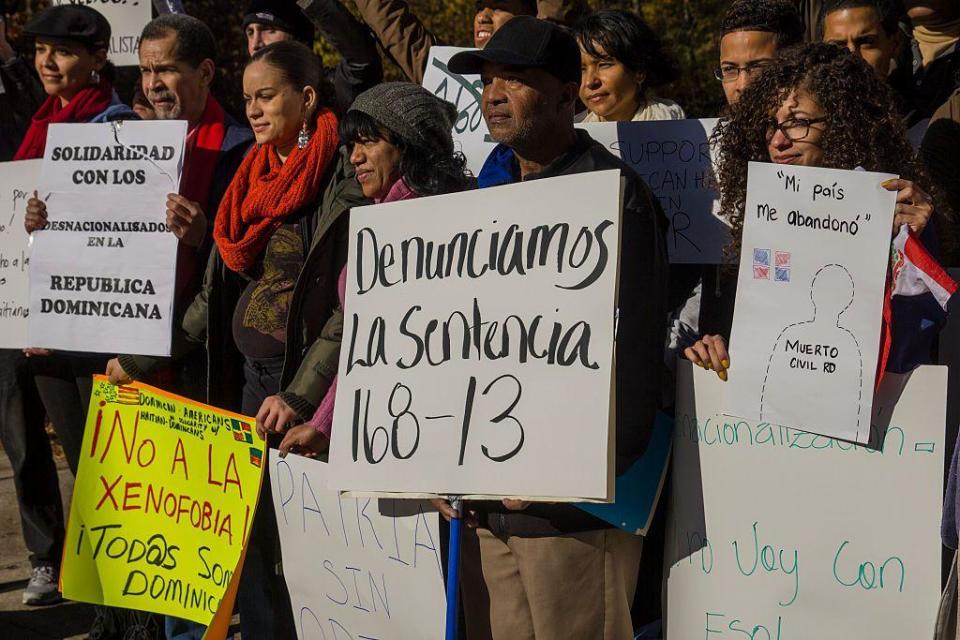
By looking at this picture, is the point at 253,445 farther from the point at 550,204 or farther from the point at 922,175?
the point at 922,175

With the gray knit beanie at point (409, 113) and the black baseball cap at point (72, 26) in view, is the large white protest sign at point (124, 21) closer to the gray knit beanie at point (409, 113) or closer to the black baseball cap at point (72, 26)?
the black baseball cap at point (72, 26)

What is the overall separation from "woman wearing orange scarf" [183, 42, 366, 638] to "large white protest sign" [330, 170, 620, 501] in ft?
1.33

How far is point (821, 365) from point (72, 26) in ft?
11.9

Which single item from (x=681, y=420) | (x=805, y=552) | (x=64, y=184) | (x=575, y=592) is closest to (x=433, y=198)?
(x=681, y=420)

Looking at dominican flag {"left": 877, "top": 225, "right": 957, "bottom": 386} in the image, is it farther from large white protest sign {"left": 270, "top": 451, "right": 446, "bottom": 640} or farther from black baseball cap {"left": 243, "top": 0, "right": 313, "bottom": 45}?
black baseball cap {"left": 243, "top": 0, "right": 313, "bottom": 45}

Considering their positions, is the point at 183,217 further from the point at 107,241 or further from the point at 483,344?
the point at 483,344

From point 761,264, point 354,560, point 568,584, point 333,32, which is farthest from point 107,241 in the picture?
point 761,264

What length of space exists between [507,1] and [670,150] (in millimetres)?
1384

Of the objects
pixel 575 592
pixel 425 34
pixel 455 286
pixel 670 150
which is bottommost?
pixel 575 592

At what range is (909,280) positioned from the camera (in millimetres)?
2979

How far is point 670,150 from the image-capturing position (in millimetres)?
4043

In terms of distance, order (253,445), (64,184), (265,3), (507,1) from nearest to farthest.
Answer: (253,445) < (64,184) < (507,1) < (265,3)

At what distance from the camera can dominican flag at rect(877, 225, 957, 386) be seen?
2947mm

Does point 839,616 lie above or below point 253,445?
below
